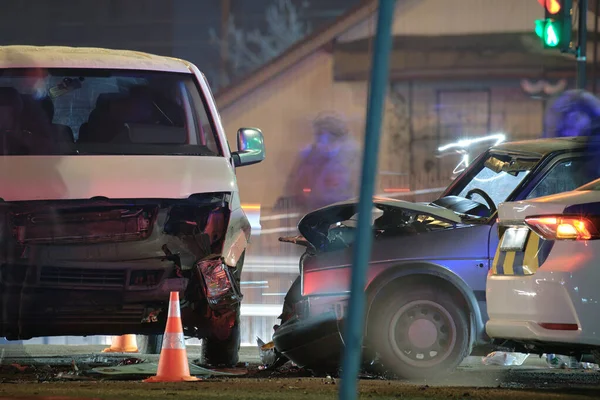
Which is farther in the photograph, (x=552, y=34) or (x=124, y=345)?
(x=552, y=34)

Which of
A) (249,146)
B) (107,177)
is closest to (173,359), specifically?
(107,177)

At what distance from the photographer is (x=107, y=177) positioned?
32.4ft

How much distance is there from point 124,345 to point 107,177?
4.92 metres

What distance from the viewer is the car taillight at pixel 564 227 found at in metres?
8.57

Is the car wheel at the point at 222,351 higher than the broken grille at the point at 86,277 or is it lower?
lower

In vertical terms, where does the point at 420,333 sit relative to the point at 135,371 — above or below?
above

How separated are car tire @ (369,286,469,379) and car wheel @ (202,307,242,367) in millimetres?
1110

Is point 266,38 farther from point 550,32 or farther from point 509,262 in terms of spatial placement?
point 509,262

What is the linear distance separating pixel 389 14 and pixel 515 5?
76.4 feet

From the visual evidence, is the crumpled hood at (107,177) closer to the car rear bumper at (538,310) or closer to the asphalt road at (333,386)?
the asphalt road at (333,386)

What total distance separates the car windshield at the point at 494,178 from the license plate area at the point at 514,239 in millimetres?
2105

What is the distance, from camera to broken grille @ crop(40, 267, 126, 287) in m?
9.80

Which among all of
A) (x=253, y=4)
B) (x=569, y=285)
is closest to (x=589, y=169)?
(x=569, y=285)

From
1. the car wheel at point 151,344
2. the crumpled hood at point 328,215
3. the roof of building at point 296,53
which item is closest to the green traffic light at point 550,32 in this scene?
the car wheel at point 151,344
